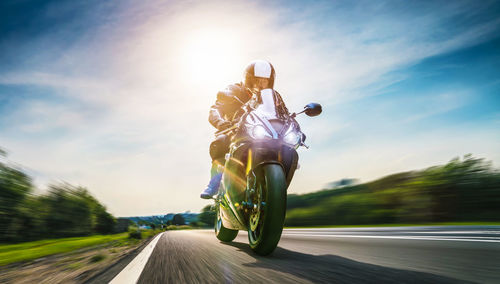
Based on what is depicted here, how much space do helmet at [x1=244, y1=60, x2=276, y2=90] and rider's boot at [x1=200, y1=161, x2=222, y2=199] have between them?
1.40 m

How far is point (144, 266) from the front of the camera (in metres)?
2.53

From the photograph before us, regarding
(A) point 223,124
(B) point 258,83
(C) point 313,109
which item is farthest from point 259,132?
(B) point 258,83

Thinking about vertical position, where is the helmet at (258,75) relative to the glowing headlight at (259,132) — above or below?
above

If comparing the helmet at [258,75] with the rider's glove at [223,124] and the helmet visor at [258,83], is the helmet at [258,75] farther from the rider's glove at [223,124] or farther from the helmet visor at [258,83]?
the rider's glove at [223,124]

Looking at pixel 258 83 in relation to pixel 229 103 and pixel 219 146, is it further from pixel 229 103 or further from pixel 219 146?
pixel 219 146

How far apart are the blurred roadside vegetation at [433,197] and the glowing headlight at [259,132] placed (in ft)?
39.0

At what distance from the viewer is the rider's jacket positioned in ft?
14.2

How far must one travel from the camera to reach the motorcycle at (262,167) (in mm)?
2801

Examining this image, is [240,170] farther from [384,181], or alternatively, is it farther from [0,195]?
[0,195]

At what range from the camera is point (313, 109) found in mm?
3869

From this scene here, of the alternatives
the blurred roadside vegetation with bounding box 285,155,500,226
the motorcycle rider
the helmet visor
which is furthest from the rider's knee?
the blurred roadside vegetation with bounding box 285,155,500,226

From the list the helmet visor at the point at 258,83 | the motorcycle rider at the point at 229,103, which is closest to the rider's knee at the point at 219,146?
the motorcycle rider at the point at 229,103

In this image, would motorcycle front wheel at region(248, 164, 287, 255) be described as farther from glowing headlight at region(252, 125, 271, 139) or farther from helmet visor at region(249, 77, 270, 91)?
helmet visor at region(249, 77, 270, 91)

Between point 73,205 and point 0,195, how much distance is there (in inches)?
284
